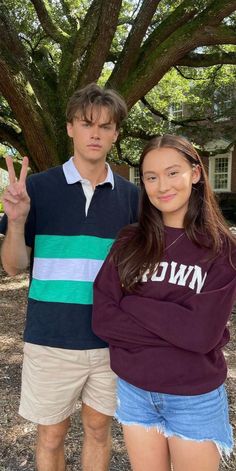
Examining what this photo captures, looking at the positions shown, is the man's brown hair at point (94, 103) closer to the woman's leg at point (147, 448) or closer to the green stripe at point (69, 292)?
the green stripe at point (69, 292)

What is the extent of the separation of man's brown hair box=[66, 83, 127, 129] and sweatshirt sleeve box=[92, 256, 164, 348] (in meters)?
0.75

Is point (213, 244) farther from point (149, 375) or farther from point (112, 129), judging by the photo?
point (112, 129)

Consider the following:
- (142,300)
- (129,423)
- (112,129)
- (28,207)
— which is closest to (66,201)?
(28,207)

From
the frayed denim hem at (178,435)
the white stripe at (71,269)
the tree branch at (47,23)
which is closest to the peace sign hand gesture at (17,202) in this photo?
the white stripe at (71,269)

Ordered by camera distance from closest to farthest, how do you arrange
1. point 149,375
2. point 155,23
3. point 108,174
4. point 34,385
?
point 149,375
point 34,385
point 108,174
point 155,23

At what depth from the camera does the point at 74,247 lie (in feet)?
7.11

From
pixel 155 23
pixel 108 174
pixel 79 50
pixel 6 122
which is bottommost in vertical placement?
pixel 108 174

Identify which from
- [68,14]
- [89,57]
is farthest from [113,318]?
[68,14]

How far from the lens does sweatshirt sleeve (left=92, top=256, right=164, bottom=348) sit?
1799mm

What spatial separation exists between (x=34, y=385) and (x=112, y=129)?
1.35m

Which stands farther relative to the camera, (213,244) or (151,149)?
(151,149)

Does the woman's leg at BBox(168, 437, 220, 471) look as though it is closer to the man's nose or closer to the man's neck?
the man's neck

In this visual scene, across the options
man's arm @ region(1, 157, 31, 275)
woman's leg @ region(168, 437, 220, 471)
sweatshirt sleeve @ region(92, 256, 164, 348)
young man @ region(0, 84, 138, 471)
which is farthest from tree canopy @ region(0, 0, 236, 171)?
woman's leg @ region(168, 437, 220, 471)

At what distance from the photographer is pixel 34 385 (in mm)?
2215
